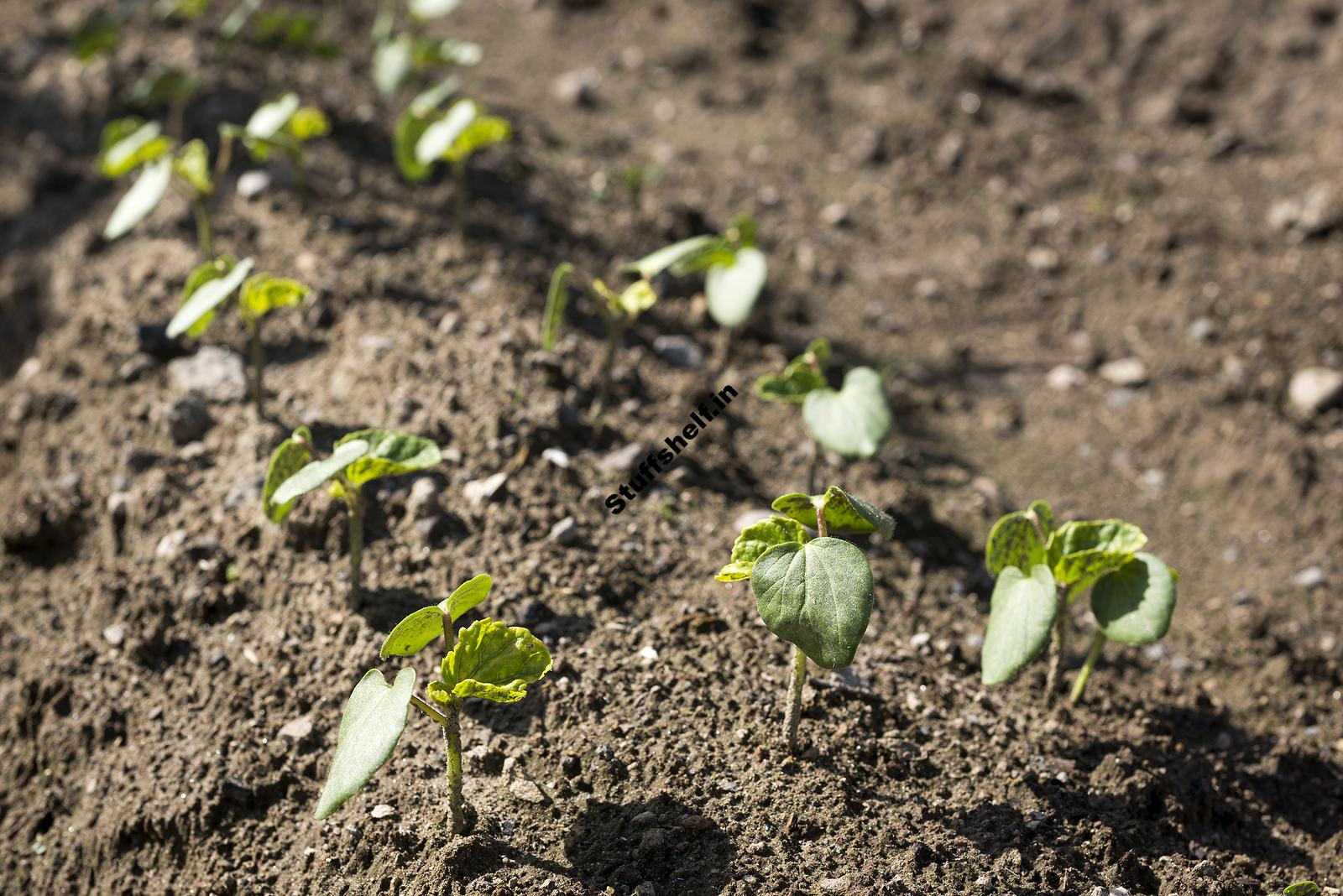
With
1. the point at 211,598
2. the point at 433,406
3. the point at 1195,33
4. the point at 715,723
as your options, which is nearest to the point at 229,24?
the point at 433,406

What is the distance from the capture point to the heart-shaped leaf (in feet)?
6.06

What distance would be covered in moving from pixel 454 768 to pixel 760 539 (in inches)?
22.8

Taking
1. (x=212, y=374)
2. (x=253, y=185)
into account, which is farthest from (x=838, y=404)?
(x=253, y=185)

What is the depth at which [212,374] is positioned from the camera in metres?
2.89

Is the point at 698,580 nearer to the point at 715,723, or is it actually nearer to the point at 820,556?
the point at 715,723

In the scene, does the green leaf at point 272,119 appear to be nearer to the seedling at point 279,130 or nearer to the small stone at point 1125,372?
the seedling at point 279,130

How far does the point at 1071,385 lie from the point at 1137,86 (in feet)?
5.71

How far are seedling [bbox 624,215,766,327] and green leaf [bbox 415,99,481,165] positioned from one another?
0.60 meters

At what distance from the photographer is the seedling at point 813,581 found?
1700 mm

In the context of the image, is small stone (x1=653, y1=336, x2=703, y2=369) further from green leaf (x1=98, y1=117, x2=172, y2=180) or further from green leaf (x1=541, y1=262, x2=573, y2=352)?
green leaf (x1=98, y1=117, x2=172, y2=180)

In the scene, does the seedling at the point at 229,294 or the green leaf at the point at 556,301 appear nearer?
the seedling at the point at 229,294

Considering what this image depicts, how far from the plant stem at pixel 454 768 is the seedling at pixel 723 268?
1050 mm

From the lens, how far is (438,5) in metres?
4.02

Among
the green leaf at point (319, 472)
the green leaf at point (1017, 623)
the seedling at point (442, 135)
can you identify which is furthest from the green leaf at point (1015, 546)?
the seedling at point (442, 135)
